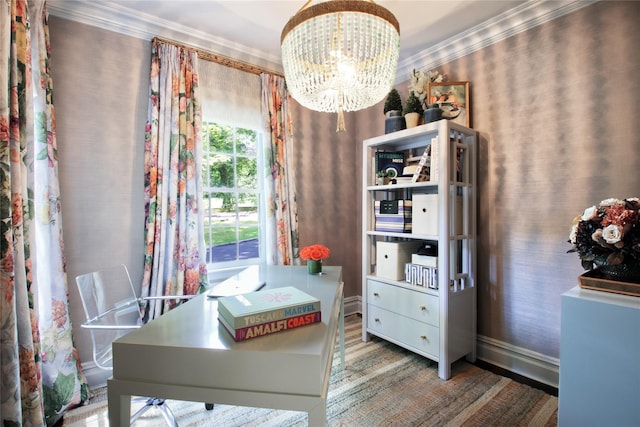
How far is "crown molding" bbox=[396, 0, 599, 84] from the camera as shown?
2.00 meters

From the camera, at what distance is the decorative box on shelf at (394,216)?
2.48 m

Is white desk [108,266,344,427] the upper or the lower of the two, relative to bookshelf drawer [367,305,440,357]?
upper

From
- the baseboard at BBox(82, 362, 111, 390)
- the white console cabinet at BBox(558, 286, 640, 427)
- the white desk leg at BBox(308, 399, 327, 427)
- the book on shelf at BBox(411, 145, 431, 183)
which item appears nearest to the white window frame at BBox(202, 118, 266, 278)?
the baseboard at BBox(82, 362, 111, 390)

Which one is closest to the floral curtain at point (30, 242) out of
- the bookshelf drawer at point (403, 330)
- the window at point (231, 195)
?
the window at point (231, 195)

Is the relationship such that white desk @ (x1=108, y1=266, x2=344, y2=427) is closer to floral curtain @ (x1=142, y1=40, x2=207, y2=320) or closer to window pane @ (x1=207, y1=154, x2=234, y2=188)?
floral curtain @ (x1=142, y1=40, x2=207, y2=320)

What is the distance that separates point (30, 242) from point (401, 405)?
2.34 metres

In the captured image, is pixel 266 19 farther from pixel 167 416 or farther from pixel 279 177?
pixel 167 416

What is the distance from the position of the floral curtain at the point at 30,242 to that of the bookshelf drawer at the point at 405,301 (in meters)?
2.17

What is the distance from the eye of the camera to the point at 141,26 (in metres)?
2.22

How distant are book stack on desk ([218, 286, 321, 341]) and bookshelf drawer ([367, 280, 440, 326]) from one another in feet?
4.62

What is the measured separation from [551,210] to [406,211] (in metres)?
0.97

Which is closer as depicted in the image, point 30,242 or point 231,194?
point 30,242

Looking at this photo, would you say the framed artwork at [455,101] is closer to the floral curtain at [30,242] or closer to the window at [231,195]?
the window at [231,195]

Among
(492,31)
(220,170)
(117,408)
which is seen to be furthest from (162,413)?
(492,31)
